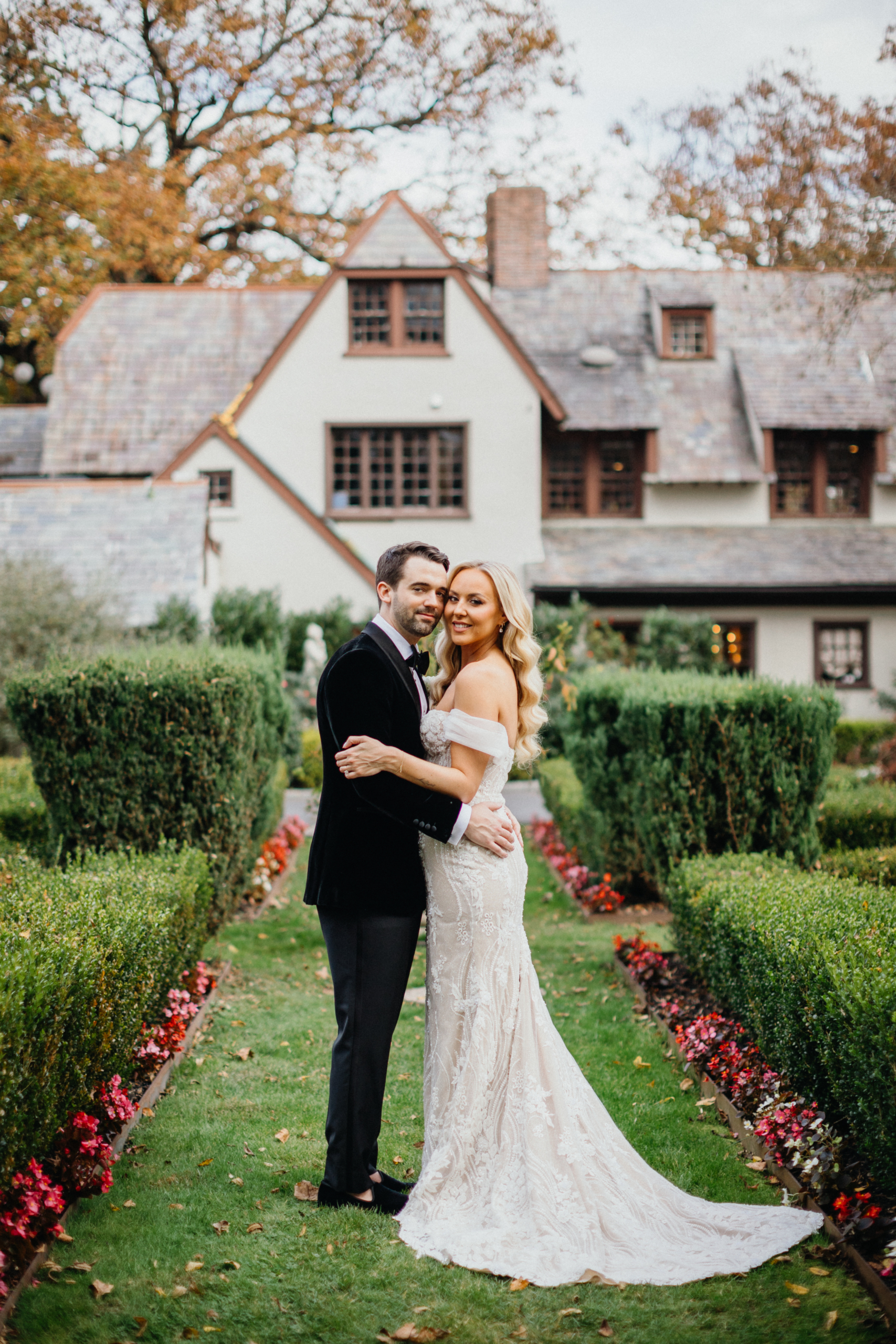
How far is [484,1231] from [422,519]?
19.6 meters

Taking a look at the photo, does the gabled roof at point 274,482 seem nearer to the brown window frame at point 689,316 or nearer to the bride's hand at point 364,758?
the brown window frame at point 689,316

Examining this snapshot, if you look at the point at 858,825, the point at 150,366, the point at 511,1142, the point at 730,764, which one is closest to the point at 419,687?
the point at 511,1142

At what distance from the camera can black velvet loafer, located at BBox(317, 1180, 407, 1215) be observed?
4.23 metres

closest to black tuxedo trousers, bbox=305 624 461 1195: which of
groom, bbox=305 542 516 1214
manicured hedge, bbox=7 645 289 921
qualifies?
groom, bbox=305 542 516 1214

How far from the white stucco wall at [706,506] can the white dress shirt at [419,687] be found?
65.9ft

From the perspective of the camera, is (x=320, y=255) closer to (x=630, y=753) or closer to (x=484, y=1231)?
(x=630, y=753)

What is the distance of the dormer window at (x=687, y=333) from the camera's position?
81.6 feet

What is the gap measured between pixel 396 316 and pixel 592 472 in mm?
5378

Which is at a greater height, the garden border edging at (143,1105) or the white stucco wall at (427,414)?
the white stucco wall at (427,414)

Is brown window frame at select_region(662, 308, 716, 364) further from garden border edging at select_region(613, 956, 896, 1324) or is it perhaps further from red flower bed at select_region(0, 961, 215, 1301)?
red flower bed at select_region(0, 961, 215, 1301)

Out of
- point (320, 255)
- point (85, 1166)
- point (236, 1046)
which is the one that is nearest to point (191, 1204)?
point (85, 1166)

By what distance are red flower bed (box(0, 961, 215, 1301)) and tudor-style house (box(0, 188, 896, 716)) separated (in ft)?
50.7

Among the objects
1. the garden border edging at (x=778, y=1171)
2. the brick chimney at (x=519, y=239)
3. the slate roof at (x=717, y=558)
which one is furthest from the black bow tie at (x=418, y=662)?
the brick chimney at (x=519, y=239)

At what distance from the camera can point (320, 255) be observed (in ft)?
103
